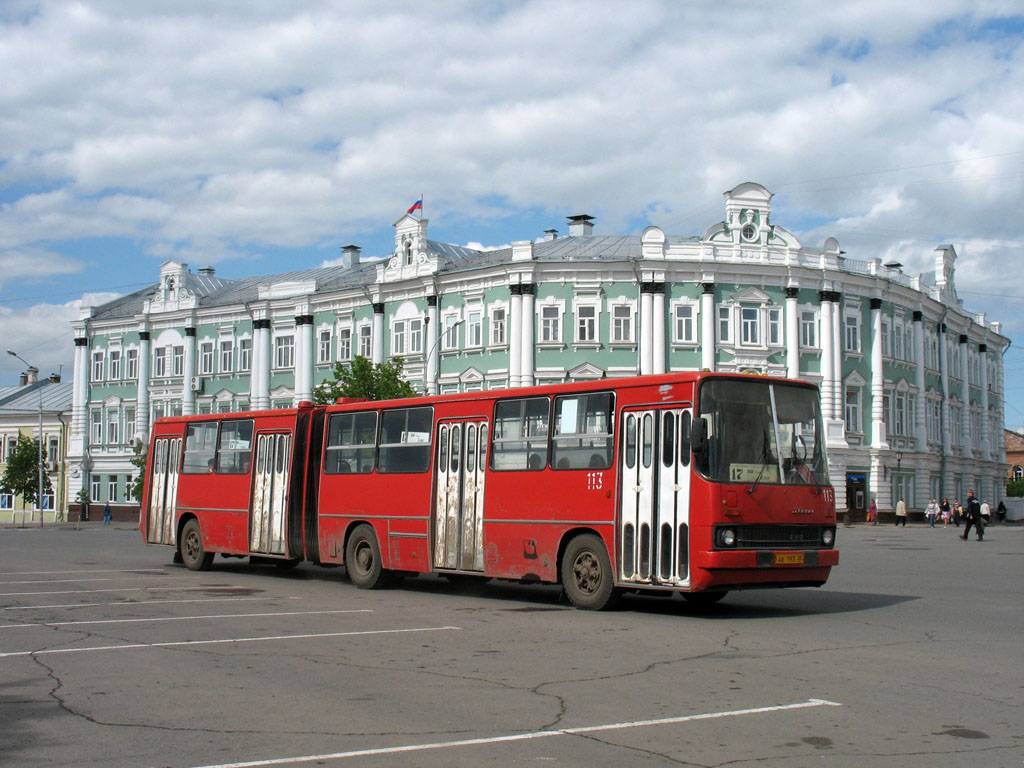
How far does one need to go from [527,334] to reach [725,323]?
8.88m

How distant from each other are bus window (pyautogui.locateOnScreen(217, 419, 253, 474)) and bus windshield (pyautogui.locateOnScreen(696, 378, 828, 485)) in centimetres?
1057

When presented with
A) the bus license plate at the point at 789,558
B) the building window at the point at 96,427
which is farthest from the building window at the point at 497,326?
the bus license plate at the point at 789,558

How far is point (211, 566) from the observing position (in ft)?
75.8

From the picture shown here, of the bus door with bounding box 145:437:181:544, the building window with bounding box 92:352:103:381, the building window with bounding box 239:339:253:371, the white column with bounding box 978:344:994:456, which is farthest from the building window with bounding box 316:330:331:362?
the white column with bounding box 978:344:994:456

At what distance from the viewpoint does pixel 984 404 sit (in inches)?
2736

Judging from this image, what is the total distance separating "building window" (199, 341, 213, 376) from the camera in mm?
64812

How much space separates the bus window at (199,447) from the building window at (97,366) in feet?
164

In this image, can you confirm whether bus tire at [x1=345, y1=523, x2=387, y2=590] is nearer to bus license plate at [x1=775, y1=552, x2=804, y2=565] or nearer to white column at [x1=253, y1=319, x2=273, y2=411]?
bus license plate at [x1=775, y1=552, x2=804, y2=565]

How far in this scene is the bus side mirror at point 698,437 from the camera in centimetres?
1360

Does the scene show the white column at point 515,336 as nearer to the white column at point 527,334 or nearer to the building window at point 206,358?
A: the white column at point 527,334

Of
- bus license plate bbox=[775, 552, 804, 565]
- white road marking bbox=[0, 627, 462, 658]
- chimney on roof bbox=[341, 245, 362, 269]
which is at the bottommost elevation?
white road marking bbox=[0, 627, 462, 658]

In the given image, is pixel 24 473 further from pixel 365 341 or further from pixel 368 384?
pixel 368 384

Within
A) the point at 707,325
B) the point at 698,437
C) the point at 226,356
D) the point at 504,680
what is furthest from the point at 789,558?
the point at 226,356

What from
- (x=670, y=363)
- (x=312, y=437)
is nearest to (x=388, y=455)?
(x=312, y=437)
